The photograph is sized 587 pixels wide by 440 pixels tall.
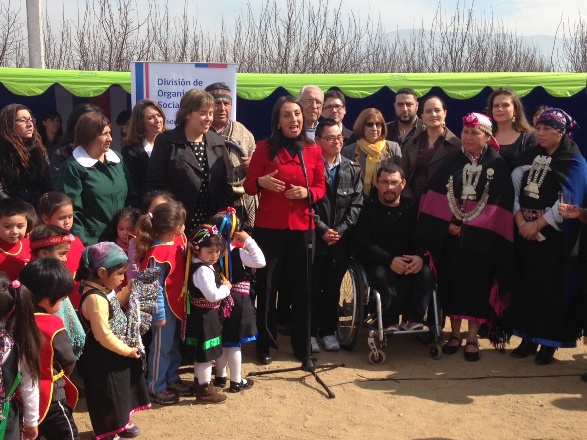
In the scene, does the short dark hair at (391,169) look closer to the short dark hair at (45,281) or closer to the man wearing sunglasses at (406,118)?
the man wearing sunglasses at (406,118)

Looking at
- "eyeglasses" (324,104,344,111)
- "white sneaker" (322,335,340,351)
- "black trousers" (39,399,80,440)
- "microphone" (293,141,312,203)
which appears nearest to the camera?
"black trousers" (39,399,80,440)

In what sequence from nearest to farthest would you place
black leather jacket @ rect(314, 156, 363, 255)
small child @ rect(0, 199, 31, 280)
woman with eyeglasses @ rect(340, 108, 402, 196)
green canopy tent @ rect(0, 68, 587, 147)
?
small child @ rect(0, 199, 31, 280) → black leather jacket @ rect(314, 156, 363, 255) → woman with eyeglasses @ rect(340, 108, 402, 196) → green canopy tent @ rect(0, 68, 587, 147)

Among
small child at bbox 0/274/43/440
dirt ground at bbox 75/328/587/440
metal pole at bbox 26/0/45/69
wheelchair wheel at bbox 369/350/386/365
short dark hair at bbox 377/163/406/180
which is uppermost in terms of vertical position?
metal pole at bbox 26/0/45/69

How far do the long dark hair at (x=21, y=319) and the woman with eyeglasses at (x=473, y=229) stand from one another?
316 cm

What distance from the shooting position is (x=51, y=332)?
3.61 m

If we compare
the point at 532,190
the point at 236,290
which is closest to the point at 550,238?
the point at 532,190

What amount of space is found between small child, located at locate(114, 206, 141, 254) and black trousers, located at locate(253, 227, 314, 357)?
91 cm

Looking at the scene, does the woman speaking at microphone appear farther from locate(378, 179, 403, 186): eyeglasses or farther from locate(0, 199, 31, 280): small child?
locate(0, 199, 31, 280): small child

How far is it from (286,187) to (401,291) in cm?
122

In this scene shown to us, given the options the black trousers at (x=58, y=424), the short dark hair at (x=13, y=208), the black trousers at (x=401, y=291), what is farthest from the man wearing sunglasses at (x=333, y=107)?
the black trousers at (x=58, y=424)

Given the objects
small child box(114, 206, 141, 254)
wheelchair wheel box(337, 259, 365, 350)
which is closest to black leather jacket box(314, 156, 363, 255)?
wheelchair wheel box(337, 259, 365, 350)

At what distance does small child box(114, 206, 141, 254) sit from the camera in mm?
4953

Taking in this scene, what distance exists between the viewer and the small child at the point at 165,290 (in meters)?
4.59

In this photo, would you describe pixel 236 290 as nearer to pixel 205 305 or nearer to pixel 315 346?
pixel 205 305
